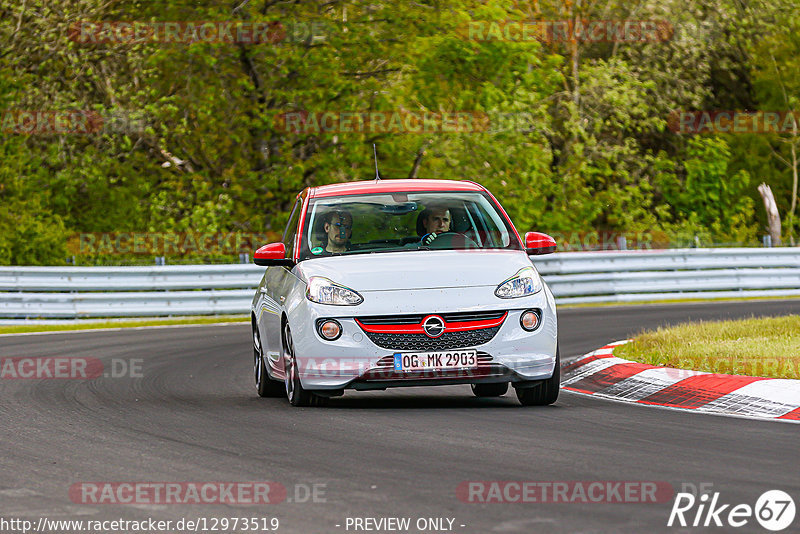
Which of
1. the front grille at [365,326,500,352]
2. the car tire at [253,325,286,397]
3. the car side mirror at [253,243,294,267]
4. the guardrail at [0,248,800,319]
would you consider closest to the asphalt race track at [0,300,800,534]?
the car tire at [253,325,286,397]

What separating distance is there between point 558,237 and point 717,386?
29.1 meters

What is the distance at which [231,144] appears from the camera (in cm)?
3203

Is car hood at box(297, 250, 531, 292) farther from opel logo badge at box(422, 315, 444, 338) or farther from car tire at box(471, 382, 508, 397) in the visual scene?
car tire at box(471, 382, 508, 397)

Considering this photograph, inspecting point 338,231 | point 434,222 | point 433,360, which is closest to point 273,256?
point 338,231

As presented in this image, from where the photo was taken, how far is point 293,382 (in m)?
10.3

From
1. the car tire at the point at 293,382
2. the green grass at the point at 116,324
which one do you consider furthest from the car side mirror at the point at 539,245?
the green grass at the point at 116,324

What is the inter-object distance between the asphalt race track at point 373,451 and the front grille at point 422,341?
1.55 ft

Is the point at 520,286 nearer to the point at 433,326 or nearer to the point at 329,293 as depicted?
the point at 433,326

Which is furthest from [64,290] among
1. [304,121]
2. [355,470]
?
[355,470]

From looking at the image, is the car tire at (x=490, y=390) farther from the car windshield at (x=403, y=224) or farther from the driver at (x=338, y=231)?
the driver at (x=338, y=231)

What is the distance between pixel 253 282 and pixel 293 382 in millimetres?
14441

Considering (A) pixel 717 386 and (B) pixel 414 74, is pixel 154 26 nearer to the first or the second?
(B) pixel 414 74

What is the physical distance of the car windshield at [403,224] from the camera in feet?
35.5

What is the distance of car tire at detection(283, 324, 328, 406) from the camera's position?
401 inches
